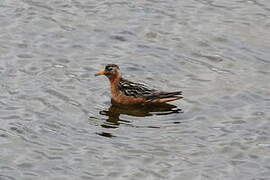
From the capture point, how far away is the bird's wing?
18562 millimetres

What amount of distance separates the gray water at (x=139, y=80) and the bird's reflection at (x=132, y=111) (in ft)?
0.15

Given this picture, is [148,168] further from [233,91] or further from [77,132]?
[233,91]

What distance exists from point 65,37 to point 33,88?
3.30m

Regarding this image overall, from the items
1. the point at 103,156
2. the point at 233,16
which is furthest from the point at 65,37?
the point at 103,156

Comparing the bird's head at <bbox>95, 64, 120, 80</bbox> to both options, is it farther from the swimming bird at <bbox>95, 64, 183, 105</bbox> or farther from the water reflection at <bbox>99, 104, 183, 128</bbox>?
the water reflection at <bbox>99, 104, 183, 128</bbox>

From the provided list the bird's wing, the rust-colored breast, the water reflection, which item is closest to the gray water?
the water reflection

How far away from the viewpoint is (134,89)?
61.9ft

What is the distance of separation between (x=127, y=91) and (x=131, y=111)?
0.57 meters

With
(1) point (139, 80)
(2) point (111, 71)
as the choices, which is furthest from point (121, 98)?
(1) point (139, 80)

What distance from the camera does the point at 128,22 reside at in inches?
890

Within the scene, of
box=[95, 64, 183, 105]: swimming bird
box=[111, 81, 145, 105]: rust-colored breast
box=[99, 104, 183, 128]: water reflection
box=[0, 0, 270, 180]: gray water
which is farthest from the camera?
box=[111, 81, 145, 105]: rust-colored breast

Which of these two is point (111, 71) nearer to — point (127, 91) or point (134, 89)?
point (127, 91)

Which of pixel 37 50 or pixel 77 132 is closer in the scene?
pixel 77 132

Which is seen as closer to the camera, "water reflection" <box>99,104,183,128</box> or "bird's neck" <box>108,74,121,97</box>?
"water reflection" <box>99,104,183,128</box>
